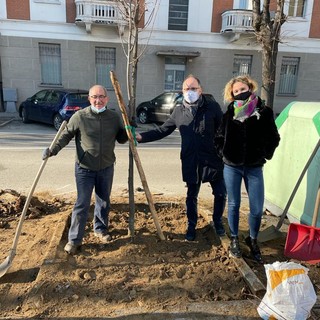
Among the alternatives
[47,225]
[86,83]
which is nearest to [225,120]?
[47,225]

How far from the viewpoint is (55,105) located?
1245 centimetres

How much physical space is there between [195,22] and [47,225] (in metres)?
16.5

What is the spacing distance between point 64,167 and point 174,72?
12.9 m

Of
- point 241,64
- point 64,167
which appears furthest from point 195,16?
point 64,167

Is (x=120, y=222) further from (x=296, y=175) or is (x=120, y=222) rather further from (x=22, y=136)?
(x=22, y=136)

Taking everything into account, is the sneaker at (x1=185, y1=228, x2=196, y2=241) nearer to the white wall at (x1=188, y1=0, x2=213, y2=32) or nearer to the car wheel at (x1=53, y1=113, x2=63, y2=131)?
the car wheel at (x1=53, y1=113, x2=63, y2=131)

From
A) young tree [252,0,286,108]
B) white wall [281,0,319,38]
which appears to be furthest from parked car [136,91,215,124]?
white wall [281,0,319,38]

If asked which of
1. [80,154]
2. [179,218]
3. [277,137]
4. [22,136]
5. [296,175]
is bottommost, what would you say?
[22,136]

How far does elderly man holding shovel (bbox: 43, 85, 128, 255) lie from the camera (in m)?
3.46

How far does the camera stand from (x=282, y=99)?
65.7ft

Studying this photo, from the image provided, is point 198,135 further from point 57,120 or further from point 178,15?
A: point 178,15

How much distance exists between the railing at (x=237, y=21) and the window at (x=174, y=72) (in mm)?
2818

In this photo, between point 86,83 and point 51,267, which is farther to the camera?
point 86,83

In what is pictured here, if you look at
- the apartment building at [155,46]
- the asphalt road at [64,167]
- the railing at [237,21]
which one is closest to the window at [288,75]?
the apartment building at [155,46]
